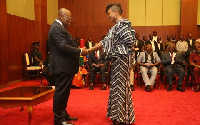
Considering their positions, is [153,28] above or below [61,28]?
above

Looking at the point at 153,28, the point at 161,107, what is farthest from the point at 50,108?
the point at 153,28

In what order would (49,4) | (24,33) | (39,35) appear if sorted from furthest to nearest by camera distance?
(49,4) → (39,35) → (24,33)

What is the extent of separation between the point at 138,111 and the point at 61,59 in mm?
1874

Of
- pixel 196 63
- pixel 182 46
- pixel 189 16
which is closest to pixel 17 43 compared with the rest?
pixel 196 63

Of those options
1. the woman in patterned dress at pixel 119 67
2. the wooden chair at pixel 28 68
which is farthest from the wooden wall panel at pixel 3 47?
the woman in patterned dress at pixel 119 67

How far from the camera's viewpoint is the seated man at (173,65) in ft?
20.9

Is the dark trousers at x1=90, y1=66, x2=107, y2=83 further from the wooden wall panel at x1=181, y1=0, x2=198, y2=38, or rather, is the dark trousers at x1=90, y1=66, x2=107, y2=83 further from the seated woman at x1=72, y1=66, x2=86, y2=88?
the wooden wall panel at x1=181, y1=0, x2=198, y2=38

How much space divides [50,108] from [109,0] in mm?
10115

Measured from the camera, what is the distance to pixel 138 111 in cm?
411

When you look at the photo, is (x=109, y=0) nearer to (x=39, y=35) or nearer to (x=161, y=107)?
(x=39, y=35)

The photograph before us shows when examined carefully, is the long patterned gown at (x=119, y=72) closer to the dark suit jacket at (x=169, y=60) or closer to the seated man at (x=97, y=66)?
the seated man at (x=97, y=66)

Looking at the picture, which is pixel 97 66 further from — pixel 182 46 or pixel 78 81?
pixel 182 46

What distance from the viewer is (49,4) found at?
11852mm

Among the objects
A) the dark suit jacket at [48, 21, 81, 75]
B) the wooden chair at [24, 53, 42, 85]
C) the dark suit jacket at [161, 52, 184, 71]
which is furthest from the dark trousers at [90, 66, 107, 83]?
the dark suit jacket at [48, 21, 81, 75]
